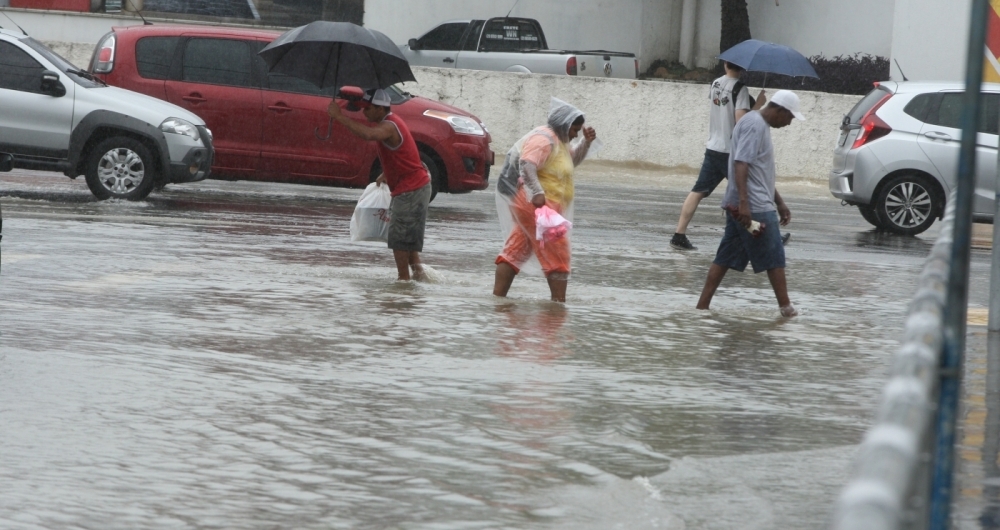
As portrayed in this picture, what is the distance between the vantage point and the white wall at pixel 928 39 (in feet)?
83.7

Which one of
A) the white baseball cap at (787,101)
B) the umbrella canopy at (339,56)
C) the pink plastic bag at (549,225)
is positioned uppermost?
the umbrella canopy at (339,56)

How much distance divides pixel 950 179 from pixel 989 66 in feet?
22.3

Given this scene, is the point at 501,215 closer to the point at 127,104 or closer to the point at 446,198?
the point at 127,104

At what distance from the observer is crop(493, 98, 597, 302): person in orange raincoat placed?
8.60 meters

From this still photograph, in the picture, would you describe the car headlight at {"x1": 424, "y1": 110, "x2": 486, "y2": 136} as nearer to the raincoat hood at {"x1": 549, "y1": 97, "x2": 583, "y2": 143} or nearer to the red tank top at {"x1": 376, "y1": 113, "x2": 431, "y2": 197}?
the red tank top at {"x1": 376, "y1": 113, "x2": 431, "y2": 197}

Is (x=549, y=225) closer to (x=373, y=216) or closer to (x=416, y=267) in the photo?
(x=416, y=267)

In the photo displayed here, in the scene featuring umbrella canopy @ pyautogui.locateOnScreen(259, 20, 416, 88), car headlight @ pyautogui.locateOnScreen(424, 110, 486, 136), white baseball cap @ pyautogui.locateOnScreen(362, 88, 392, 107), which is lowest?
A: car headlight @ pyautogui.locateOnScreen(424, 110, 486, 136)

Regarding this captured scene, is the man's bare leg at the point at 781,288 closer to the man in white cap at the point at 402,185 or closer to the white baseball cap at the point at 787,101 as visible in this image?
the white baseball cap at the point at 787,101

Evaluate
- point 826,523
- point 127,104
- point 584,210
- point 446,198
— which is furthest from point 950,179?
point 826,523

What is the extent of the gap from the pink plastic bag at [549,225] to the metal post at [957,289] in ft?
18.8

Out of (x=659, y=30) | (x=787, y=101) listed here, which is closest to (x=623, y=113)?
(x=659, y=30)

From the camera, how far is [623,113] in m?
22.5

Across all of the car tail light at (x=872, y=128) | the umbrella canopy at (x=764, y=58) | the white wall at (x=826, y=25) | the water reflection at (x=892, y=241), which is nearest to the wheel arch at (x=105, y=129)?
the umbrella canopy at (x=764, y=58)

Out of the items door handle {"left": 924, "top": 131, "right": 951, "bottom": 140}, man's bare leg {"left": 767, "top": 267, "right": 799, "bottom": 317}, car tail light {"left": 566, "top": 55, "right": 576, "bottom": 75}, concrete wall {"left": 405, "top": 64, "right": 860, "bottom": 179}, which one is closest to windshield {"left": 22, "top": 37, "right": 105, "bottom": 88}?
concrete wall {"left": 405, "top": 64, "right": 860, "bottom": 179}
